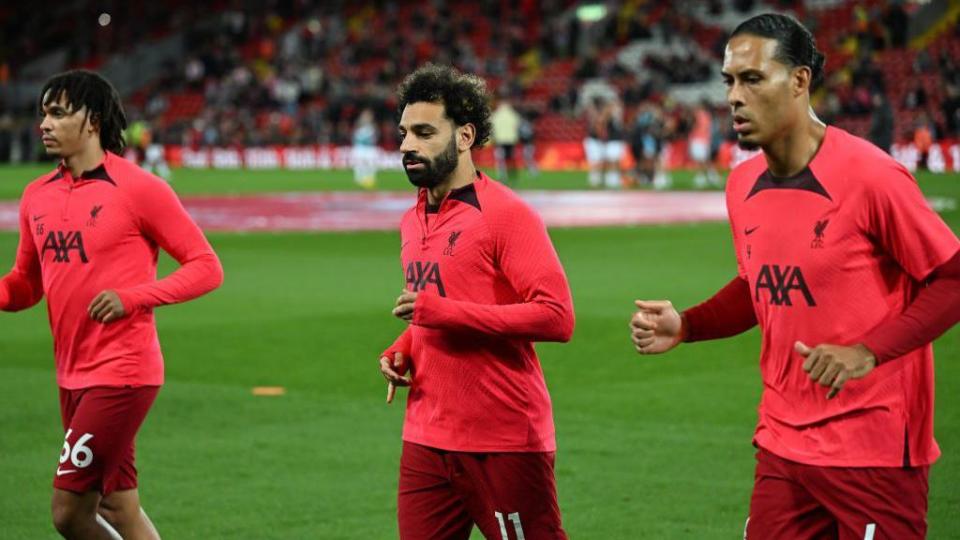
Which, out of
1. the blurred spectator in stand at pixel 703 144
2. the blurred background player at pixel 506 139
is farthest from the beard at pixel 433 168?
the blurred background player at pixel 506 139

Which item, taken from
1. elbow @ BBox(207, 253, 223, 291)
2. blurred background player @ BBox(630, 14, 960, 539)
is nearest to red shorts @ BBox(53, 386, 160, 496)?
elbow @ BBox(207, 253, 223, 291)

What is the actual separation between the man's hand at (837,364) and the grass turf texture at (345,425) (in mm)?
3632

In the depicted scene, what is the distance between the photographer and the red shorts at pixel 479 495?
5043 mm

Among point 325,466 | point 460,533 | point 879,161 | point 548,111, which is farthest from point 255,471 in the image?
point 548,111

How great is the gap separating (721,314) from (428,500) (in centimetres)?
116

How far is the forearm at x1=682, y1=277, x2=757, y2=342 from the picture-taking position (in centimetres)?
486

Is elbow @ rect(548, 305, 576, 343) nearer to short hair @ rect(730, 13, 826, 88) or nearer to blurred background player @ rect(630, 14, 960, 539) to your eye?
blurred background player @ rect(630, 14, 960, 539)

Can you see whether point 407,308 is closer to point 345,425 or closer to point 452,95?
point 452,95

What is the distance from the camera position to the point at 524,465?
5.07 meters

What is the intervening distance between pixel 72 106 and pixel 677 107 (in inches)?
1677

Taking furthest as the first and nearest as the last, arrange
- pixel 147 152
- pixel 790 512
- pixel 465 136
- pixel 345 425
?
pixel 147 152 → pixel 345 425 → pixel 465 136 → pixel 790 512

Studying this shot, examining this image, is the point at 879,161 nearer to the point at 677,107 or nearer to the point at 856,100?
the point at 856,100

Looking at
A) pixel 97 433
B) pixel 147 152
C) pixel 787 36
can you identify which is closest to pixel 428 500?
pixel 97 433

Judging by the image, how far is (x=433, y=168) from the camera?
17.1 feet
